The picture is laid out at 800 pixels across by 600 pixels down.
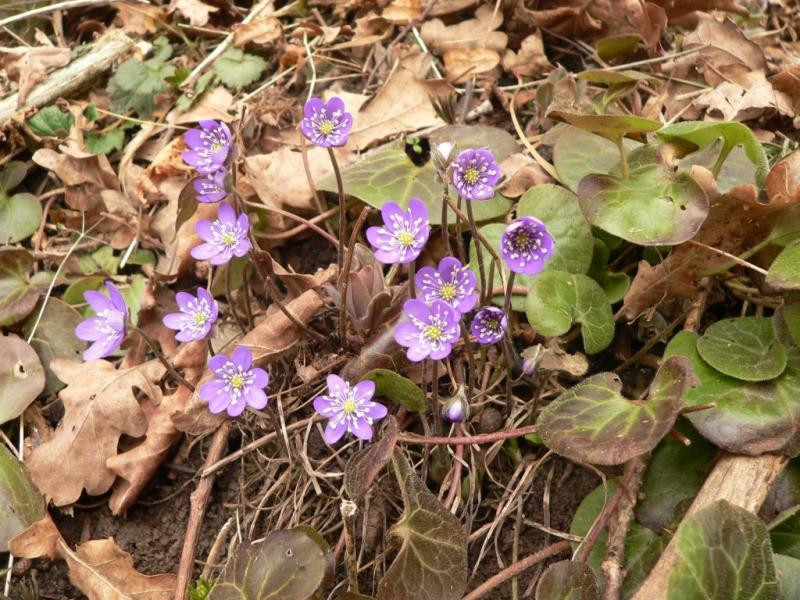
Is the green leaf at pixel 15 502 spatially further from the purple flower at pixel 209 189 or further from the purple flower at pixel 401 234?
the purple flower at pixel 401 234

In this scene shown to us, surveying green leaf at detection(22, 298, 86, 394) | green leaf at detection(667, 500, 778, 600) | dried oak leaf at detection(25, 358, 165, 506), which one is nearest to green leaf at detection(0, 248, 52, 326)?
green leaf at detection(22, 298, 86, 394)

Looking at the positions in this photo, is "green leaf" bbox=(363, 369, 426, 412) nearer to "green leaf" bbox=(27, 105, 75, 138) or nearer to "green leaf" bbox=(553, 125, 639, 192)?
"green leaf" bbox=(553, 125, 639, 192)

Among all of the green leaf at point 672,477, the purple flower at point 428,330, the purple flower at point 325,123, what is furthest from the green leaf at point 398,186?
the green leaf at point 672,477

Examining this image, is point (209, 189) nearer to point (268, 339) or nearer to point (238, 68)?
point (268, 339)

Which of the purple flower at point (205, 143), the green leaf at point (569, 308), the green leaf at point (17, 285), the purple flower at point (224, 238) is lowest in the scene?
the green leaf at point (17, 285)

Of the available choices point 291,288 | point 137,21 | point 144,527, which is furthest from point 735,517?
point 137,21

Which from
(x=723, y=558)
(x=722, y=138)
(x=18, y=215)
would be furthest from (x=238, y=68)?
(x=723, y=558)
